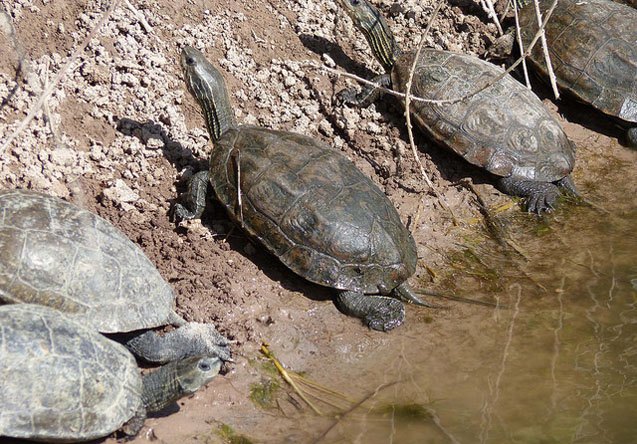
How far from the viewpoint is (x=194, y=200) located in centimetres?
654

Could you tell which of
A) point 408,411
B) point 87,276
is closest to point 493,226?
point 408,411

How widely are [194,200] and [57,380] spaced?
2.32 metres

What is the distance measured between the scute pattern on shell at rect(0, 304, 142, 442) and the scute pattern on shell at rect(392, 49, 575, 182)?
13.8 feet

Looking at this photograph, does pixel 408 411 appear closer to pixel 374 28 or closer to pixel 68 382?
pixel 68 382

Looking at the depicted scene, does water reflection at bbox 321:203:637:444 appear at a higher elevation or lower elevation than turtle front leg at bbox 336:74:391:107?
lower

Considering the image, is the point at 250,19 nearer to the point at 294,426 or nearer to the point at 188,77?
the point at 188,77

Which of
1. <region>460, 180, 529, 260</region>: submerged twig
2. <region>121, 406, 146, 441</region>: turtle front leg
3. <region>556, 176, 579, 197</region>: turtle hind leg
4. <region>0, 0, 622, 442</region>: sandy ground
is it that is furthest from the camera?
<region>556, 176, 579, 197</region>: turtle hind leg

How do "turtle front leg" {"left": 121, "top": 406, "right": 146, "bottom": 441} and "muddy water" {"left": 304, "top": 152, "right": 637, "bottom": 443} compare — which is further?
"muddy water" {"left": 304, "top": 152, "right": 637, "bottom": 443}

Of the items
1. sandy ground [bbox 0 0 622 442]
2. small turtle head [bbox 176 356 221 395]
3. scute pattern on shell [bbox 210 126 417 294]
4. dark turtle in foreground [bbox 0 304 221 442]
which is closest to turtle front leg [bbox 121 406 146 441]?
dark turtle in foreground [bbox 0 304 221 442]

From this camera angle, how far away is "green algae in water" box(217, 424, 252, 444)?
5.09m

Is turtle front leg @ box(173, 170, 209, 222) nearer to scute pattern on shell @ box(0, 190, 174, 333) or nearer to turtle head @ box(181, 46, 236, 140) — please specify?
turtle head @ box(181, 46, 236, 140)

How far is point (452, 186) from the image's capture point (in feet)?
25.7

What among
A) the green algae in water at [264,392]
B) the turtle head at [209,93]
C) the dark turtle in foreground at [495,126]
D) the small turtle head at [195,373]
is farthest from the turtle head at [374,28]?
the small turtle head at [195,373]

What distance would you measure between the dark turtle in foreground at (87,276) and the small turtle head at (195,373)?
43cm
